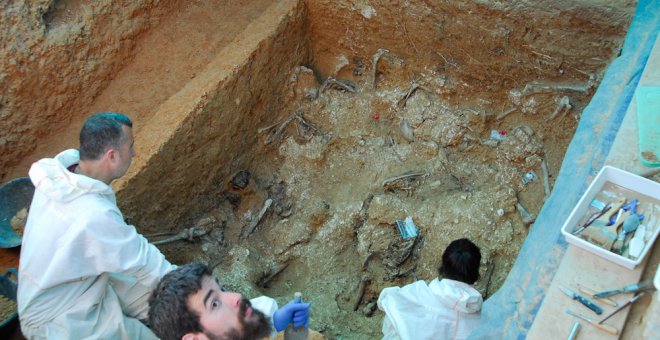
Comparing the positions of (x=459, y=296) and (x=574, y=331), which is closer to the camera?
(x=574, y=331)

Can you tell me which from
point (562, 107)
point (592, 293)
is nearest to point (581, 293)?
point (592, 293)

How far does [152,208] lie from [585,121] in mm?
2819

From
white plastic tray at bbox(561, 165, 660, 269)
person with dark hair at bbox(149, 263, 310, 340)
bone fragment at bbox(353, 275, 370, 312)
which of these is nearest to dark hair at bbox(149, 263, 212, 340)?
person with dark hair at bbox(149, 263, 310, 340)

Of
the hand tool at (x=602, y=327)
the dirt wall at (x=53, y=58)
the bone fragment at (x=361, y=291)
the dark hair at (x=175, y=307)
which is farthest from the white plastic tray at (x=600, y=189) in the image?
the dirt wall at (x=53, y=58)

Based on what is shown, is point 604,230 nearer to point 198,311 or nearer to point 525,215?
point 525,215

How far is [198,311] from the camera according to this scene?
84.1 inches

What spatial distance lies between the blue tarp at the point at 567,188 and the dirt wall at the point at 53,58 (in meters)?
3.33

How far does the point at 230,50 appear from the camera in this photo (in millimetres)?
4172

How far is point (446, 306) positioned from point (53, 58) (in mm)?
3216

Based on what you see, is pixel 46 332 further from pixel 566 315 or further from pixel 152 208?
pixel 566 315

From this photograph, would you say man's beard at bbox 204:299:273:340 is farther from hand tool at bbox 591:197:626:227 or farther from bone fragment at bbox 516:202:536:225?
bone fragment at bbox 516:202:536:225

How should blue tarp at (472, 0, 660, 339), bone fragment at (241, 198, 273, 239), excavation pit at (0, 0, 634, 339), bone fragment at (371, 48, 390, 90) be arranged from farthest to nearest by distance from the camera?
bone fragment at (371, 48, 390, 90)
bone fragment at (241, 198, 273, 239)
excavation pit at (0, 0, 634, 339)
blue tarp at (472, 0, 660, 339)

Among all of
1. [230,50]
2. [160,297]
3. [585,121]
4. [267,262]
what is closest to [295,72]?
[230,50]

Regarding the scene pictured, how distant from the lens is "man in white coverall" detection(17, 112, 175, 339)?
250cm
